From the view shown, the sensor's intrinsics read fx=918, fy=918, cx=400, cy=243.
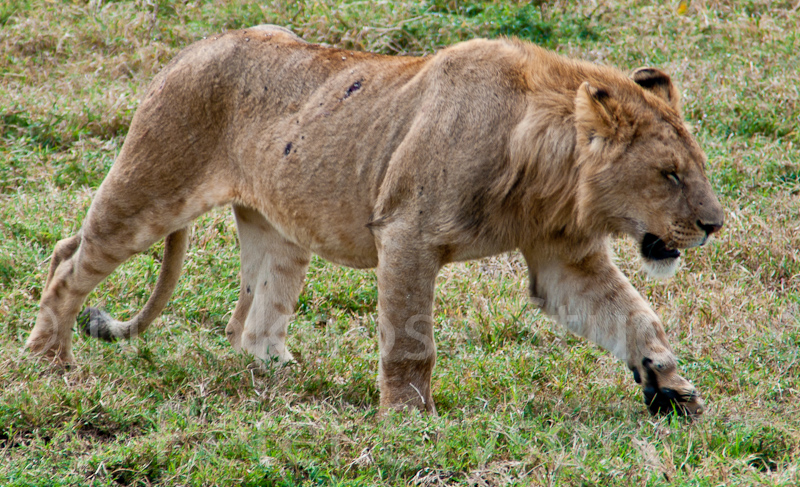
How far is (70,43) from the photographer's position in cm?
862

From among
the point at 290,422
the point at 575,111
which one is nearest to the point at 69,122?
the point at 290,422

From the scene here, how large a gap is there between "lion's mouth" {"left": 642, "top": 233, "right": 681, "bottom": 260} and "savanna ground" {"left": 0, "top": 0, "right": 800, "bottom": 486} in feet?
2.27

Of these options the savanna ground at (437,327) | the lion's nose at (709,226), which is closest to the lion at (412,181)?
the lion's nose at (709,226)

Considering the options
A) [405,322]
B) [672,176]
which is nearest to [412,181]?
[405,322]

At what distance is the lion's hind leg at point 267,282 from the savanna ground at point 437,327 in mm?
186

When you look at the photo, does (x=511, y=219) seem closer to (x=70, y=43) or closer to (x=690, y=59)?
(x=690, y=59)

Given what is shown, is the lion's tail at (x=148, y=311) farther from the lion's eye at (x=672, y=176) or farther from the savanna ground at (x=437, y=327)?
the lion's eye at (x=672, y=176)

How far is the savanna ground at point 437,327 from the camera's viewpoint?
3559 mm

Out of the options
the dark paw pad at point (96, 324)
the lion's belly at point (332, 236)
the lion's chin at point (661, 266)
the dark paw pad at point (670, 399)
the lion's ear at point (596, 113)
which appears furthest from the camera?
the dark paw pad at point (96, 324)

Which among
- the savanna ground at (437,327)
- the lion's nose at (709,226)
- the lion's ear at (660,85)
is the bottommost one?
the savanna ground at (437,327)

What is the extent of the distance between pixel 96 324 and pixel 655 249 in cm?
283

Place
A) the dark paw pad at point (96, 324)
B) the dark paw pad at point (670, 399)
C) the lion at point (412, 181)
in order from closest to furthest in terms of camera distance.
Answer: the lion at point (412, 181), the dark paw pad at point (670, 399), the dark paw pad at point (96, 324)

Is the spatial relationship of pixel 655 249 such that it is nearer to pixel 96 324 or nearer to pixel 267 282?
pixel 267 282

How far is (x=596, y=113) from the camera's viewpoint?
348cm
